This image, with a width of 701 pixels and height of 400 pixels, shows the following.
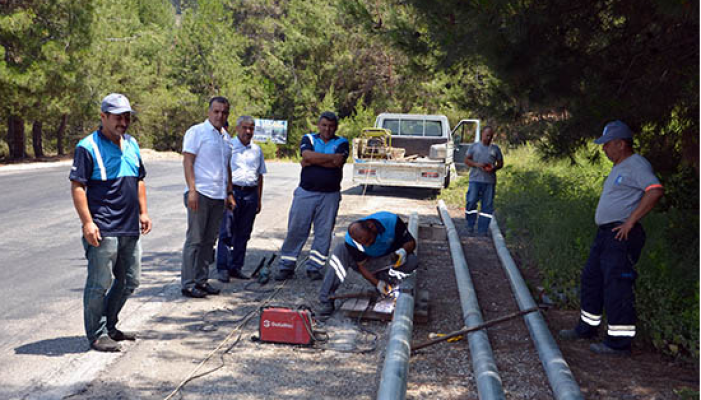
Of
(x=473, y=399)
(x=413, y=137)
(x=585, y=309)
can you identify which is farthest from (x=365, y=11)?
(x=413, y=137)

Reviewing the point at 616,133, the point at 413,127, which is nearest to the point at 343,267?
the point at 616,133

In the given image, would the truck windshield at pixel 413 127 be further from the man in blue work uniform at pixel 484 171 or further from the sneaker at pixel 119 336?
the sneaker at pixel 119 336

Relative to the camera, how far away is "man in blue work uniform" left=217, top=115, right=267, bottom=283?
274 inches

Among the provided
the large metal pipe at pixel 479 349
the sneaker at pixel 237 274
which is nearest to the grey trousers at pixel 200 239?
the sneaker at pixel 237 274

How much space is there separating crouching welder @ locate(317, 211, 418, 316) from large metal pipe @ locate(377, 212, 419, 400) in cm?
23

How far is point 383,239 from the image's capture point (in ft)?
19.6

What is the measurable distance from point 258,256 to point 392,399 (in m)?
4.97

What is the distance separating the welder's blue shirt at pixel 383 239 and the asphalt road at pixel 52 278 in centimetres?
196

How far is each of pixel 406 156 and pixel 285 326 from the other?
12.9 m

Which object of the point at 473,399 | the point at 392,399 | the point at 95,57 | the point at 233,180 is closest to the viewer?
the point at 392,399

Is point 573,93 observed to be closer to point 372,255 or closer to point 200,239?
point 372,255

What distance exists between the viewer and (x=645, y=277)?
518 cm

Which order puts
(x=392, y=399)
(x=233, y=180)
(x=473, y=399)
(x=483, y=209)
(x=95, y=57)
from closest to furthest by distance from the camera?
(x=392, y=399) → (x=473, y=399) → (x=233, y=180) → (x=483, y=209) → (x=95, y=57)

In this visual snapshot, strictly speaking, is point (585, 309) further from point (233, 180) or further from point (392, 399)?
point (233, 180)
